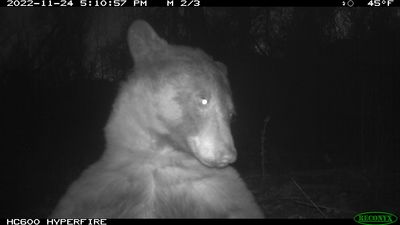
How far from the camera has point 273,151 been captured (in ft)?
23.8

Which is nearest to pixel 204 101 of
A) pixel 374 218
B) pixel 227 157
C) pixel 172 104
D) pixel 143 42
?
pixel 172 104

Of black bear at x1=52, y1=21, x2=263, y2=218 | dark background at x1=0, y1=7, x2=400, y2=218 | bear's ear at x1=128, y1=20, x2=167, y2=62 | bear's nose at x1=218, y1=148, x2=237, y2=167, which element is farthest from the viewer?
dark background at x1=0, y1=7, x2=400, y2=218

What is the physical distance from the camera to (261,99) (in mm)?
10281

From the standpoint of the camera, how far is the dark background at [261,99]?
4.98 metres

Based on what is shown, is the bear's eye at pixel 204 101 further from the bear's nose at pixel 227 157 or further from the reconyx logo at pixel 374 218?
the reconyx logo at pixel 374 218

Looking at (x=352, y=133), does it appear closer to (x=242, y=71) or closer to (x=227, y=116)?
(x=242, y=71)

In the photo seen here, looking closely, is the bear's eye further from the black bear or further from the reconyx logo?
the reconyx logo

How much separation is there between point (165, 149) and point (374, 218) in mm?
1437

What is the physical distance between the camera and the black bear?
2.21m

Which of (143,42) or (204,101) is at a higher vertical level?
(143,42)

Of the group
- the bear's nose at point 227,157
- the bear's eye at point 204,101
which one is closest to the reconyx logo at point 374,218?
the bear's nose at point 227,157

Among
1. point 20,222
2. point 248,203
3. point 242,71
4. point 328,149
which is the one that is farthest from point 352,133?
point 20,222

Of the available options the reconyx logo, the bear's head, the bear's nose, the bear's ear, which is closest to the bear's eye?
the bear's head

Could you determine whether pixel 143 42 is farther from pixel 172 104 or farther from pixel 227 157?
pixel 227 157
